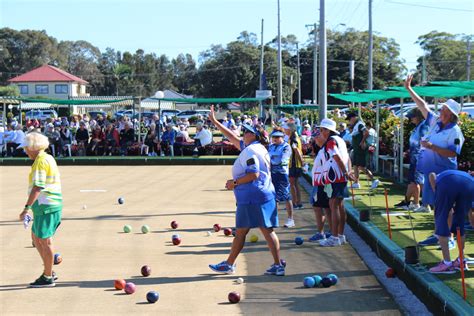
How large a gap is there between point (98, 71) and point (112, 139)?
101433 millimetres

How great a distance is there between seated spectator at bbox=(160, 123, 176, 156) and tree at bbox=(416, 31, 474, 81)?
257 ft

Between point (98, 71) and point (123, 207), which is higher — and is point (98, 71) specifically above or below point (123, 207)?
above

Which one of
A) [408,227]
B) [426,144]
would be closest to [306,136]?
[408,227]

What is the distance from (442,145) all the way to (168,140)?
71.2 ft

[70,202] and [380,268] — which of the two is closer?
[380,268]

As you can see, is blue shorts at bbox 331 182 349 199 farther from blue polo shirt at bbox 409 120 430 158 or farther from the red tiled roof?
the red tiled roof

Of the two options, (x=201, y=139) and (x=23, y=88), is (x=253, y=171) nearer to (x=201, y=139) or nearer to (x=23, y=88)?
(x=201, y=139)

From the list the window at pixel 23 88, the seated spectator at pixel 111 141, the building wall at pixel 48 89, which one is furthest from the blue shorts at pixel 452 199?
the window at pixel 23 88

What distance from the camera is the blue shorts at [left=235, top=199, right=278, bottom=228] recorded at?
8.23 m

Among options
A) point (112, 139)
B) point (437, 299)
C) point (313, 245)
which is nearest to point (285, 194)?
point (313, 245)

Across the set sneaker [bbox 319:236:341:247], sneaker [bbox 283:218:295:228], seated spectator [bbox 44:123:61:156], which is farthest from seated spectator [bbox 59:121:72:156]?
sneaker [bbox 319:236:341:247]

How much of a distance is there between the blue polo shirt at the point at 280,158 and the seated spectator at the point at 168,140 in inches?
708

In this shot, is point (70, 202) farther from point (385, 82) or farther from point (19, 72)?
point (19, 72)

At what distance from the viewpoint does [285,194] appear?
1191cm
